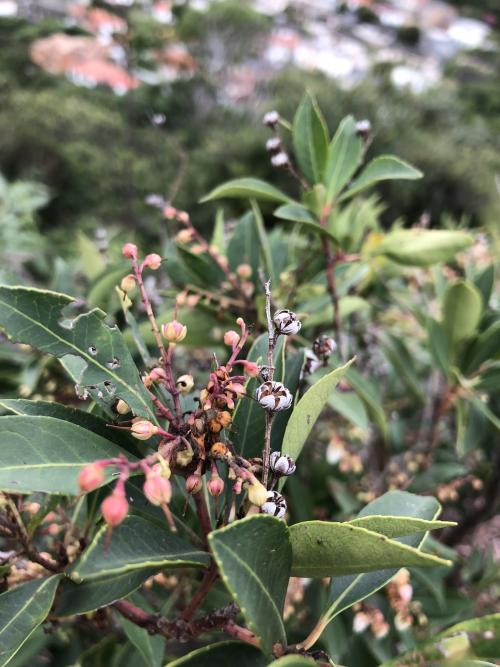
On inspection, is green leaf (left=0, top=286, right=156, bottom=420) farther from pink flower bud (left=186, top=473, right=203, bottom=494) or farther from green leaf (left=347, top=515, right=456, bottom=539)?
green leaf (left=347, top=515, right=456, bottom=539)

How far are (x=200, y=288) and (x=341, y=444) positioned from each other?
1.09ft

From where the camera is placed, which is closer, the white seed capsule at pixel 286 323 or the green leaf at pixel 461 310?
the white seed capsule at pixel 286 323

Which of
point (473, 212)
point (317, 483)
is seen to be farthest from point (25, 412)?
point (473, 212)

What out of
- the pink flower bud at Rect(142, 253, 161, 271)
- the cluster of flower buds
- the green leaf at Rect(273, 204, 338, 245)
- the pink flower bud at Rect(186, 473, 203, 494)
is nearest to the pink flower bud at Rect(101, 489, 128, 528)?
the cluster of flower buds

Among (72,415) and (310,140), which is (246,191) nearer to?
(310,140)

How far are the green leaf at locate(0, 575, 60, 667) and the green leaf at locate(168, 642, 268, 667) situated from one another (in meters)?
0.11

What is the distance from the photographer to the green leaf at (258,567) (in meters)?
0.35

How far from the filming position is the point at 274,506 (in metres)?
0.42

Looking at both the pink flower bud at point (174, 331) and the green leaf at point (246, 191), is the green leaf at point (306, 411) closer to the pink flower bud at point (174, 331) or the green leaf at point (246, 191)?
the pink flower bud at point (174, 331)

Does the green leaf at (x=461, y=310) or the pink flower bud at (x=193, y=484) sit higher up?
the pink flower bud at (x=193, y=484)

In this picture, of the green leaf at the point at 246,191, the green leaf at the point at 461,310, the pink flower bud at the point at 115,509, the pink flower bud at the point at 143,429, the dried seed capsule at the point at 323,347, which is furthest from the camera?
the green leaf at the point at 461,310

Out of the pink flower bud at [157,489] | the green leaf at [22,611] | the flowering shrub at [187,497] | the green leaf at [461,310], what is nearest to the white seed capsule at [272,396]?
the flowering shrub at [187,497]

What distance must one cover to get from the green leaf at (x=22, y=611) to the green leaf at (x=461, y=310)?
0.65m

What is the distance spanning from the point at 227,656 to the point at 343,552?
0.45ft
